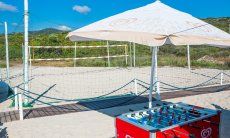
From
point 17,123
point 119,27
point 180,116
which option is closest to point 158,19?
point 119,27

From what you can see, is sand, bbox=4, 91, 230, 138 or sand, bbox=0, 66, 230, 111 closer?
sand, bbox=4, 91, 230, 138

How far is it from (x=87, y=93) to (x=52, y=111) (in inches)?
136

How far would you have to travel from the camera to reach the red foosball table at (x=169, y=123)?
14.7 feet

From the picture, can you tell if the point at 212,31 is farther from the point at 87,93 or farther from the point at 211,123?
the point at 87,93

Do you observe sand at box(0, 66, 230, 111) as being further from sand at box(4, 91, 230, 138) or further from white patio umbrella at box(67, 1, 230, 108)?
white patio umbrella at box(67, 1, 230, 108)

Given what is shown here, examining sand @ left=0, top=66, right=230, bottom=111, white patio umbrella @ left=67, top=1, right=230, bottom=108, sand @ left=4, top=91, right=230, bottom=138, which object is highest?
white patio umbrella @ left=67, top=1, right=230, bottom=108

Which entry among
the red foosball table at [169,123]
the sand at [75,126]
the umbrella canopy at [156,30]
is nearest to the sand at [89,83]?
the sand at [75,126]

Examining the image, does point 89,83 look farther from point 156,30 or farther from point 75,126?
point 156,30

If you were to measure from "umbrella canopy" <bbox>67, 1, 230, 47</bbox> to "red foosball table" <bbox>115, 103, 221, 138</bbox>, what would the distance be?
1179 millimetres

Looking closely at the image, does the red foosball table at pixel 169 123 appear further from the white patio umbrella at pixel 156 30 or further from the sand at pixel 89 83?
the sand at pixel 89 83

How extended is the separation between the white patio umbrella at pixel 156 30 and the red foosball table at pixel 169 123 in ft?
3.85

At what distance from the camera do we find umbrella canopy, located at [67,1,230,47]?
466cm

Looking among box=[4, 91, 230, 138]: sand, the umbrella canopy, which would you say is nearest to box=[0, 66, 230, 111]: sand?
box=[4, 91, 230, 138]: sand

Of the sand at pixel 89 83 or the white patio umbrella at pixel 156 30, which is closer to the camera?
the white patio umbrella at pixel 156 30
